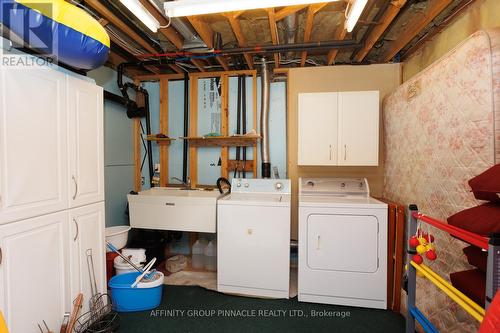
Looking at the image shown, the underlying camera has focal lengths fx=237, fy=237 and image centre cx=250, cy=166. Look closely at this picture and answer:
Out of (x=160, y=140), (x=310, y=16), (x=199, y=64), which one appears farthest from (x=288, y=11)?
(x=160, y=140)

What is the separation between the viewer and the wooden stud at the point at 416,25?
Answer: 1846mm

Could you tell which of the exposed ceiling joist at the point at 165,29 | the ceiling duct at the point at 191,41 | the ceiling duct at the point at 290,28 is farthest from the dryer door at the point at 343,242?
the exposed ceiling joist at the point at 165,29

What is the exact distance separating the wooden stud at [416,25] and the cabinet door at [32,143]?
2.86m

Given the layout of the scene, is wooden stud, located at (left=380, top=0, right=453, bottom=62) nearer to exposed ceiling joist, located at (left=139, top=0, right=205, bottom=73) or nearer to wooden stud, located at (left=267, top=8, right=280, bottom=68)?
wooden stud, located at (left=267, top=8, right=280, bottom=68)

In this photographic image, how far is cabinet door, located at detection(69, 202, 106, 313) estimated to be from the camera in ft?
5.80

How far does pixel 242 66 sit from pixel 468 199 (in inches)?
107

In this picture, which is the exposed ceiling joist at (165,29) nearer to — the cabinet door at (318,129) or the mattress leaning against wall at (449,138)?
the cabinet door at (318,129)

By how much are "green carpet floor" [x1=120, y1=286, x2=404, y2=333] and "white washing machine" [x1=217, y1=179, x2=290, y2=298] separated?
15 centimetres

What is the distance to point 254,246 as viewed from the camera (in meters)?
2.38

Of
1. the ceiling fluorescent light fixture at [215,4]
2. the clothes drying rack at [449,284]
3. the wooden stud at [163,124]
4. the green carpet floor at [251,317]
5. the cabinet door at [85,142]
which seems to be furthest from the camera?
the wooden stud at [163,124]

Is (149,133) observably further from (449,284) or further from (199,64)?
(449,284)

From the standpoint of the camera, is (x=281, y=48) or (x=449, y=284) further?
(x=281, y=48)

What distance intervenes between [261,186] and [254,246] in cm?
73

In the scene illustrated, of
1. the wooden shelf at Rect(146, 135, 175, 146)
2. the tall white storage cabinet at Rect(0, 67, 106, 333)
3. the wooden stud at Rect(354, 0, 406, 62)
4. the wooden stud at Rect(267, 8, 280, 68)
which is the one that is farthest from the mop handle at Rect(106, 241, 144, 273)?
the wooden stud at Rect(354, 0, 406, 62)
